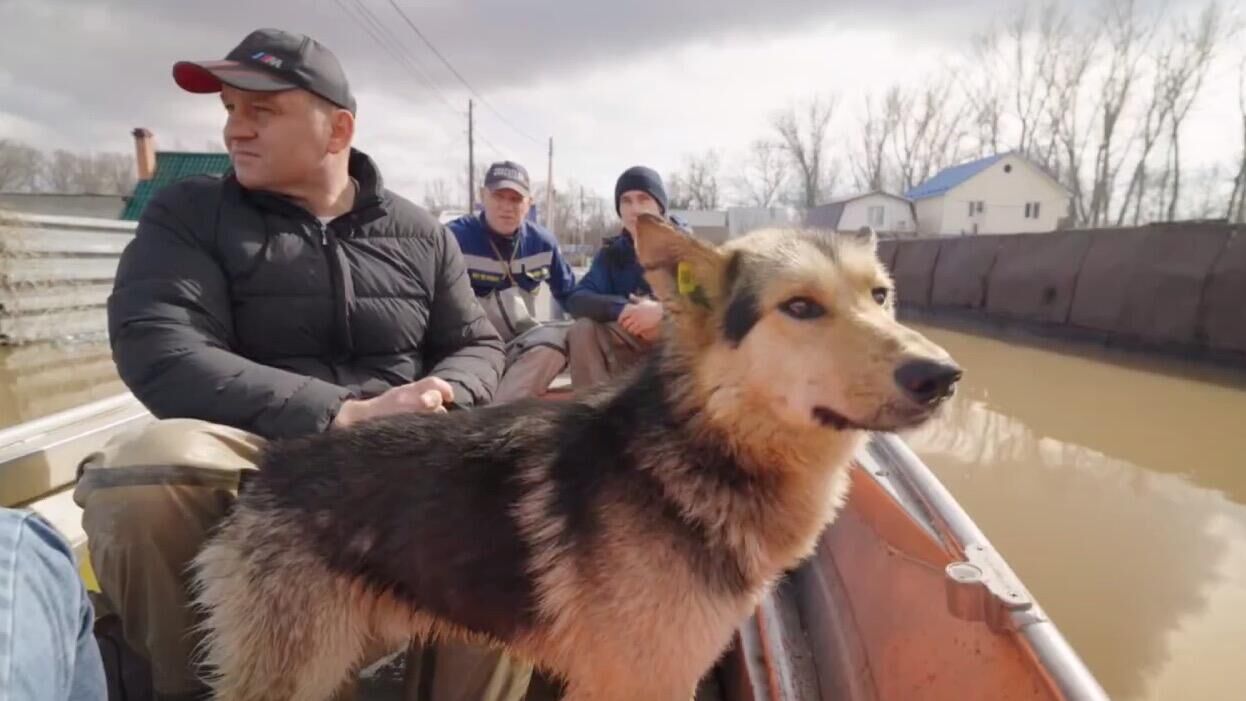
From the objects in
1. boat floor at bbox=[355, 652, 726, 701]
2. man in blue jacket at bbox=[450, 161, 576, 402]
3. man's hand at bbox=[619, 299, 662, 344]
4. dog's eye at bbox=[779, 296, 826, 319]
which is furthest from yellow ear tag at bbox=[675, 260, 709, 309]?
man in blue jacket at bbox=[450, 161, 576, 402]

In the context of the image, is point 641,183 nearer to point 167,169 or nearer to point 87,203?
point 167,169

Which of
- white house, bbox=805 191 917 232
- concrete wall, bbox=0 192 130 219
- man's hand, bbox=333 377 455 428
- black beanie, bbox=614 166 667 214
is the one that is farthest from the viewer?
white house, bbox=805 191 917 232

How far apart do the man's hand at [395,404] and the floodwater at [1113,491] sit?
1.61m

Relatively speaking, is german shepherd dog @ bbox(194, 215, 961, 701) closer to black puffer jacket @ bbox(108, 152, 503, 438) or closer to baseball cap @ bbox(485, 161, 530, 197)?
black puffer jacket @ bbox(108, 152, 503, 438)

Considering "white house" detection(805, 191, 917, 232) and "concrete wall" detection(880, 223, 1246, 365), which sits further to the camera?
"white house" detection(805, 191, 917, 232)

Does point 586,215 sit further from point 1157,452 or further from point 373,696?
point 373,696

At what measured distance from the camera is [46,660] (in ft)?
3.38

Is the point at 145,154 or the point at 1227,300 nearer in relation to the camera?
the point at 1227,300

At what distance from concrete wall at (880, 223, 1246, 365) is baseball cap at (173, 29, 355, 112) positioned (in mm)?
13129

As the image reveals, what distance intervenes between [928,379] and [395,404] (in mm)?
1710

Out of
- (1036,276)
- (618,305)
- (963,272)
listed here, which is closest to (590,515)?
(618,305)

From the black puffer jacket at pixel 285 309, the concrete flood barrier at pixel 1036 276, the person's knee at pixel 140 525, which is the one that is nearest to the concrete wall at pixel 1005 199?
the concrete flood barrier at pixel 1036 276

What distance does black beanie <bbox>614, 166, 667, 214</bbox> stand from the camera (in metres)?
4.61

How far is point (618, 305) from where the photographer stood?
3.99 meters
